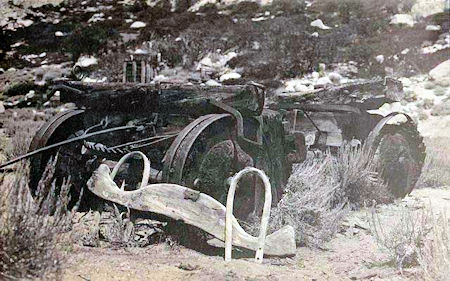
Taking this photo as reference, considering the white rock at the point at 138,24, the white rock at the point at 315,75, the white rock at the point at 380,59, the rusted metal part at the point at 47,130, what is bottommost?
the rusted metal part at the point at 47,130

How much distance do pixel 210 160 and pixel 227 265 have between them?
1.49ft

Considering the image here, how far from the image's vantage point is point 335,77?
2523 mm

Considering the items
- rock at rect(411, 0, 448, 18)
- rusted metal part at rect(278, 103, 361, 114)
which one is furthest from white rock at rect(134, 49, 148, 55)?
rock at rect(411, 0, 448, 18)

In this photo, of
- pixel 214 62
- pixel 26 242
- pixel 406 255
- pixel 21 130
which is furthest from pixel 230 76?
pixel 26 242

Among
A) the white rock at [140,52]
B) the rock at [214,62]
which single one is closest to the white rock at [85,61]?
the white rock at [140,52]

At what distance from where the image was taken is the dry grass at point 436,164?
2514 millimetres

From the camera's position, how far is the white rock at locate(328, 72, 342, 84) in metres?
2.48

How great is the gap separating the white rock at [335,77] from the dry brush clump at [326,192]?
14.8 inches

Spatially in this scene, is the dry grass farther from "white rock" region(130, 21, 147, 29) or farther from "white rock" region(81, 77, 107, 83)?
"white rock" region(81, 77, 107, 83)

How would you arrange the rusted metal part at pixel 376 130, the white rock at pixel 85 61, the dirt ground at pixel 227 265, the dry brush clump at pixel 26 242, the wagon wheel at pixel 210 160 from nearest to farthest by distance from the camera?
the dry brush clump at pixel 26 242 → the dirt ground at pixel 227 265 → the wagon wheel at pixel 210 160 → the white rock at pixel 85 61 → the rusted metal part at pixel 376 130

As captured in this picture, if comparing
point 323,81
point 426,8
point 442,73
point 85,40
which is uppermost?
point 426,8

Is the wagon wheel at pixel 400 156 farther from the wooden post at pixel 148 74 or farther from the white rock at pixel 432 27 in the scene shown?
the wooden post at pixel 148 74

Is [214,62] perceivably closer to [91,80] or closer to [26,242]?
[91,80]

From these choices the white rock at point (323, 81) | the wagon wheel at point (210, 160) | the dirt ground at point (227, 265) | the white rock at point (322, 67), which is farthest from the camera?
the white rock at point (323, 81)
